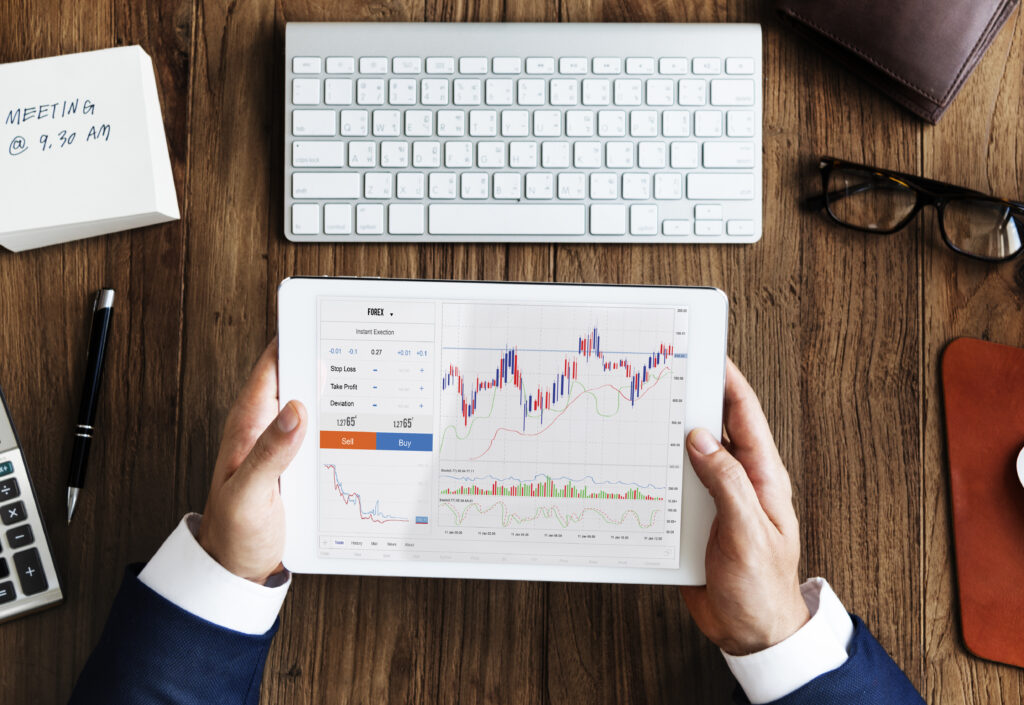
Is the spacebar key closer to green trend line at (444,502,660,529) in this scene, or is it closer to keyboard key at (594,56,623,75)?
keyboard key at (594,56,623,75)

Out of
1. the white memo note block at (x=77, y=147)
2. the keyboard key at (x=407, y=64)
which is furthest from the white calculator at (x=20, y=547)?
the keyboard key at (x=407, y=64)

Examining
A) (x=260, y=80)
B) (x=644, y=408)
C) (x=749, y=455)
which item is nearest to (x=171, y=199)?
(x=260, y=80)

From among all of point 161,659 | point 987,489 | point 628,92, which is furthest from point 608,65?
point 161,659

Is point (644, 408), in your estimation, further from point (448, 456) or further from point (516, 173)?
point (516, 173)

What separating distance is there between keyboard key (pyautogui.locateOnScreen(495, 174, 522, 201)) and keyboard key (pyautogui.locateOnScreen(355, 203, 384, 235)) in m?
0.13

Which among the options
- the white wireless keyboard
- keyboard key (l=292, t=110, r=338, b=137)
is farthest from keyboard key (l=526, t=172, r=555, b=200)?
keyboard key (l=292, t=110, r=338, b=137)

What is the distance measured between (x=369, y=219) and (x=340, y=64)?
0.56 feet

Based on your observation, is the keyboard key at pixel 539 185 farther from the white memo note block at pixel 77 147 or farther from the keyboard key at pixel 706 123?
the white memo note block at pixel 77 147

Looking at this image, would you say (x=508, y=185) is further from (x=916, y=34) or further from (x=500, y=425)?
(x=916, y=34)

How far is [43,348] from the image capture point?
0.80 m

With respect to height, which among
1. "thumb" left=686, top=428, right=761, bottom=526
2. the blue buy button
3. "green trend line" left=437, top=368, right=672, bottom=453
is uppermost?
"green trend line" left=437, top=368, right=672, bottom=453

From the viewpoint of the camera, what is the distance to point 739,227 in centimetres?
77

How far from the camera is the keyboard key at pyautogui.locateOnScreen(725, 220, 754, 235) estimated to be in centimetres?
77

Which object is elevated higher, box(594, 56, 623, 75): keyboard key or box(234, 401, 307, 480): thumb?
box(594, 56, 623, 75): keyboard key
